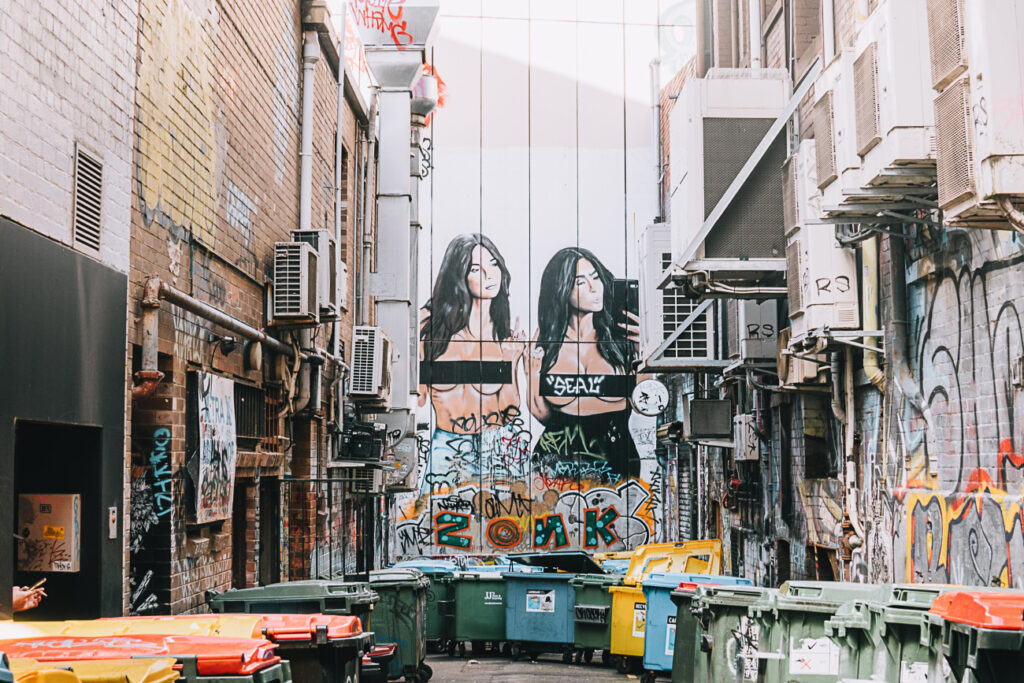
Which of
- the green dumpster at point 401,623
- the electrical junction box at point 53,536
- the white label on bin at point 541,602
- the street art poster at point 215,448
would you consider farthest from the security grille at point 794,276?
the electrical junction box at point 53,536

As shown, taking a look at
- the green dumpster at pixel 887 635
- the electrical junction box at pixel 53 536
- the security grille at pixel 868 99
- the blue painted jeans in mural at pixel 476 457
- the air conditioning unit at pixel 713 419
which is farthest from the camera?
the blue painted jeans in mural at pixel 476 457

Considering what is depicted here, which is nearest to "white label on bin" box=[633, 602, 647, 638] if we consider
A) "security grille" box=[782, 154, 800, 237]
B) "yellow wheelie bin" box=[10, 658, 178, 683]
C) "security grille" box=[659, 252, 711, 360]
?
"security grille" box=[782, 154, 800, 237]

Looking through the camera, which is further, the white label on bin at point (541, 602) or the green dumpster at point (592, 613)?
the white label on bin at point (541, 602)

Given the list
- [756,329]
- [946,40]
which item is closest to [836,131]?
[946,40]

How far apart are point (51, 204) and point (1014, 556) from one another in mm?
7033

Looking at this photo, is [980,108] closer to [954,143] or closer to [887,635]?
[954,143]

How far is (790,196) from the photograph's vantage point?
40.8 feet

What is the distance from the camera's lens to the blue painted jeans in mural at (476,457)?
90.1 ft

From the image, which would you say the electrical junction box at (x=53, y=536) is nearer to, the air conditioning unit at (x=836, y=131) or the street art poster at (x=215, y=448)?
the street art poster at (x=215, y=448)

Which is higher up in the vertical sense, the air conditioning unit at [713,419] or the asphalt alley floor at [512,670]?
the air conditioning unit at [713,419]

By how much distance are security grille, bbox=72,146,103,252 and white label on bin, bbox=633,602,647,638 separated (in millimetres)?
8190

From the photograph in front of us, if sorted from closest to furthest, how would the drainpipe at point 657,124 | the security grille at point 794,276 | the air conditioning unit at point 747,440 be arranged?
1. the security grille at point 794,276
2. the air conditioning unit at point 747,440
3. the drainpipe at point 657,124

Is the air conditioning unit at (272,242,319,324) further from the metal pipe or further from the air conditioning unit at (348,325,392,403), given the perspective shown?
the air conditioning unit at (348,325,392,403)

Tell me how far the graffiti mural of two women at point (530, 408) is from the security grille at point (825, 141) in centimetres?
1740
